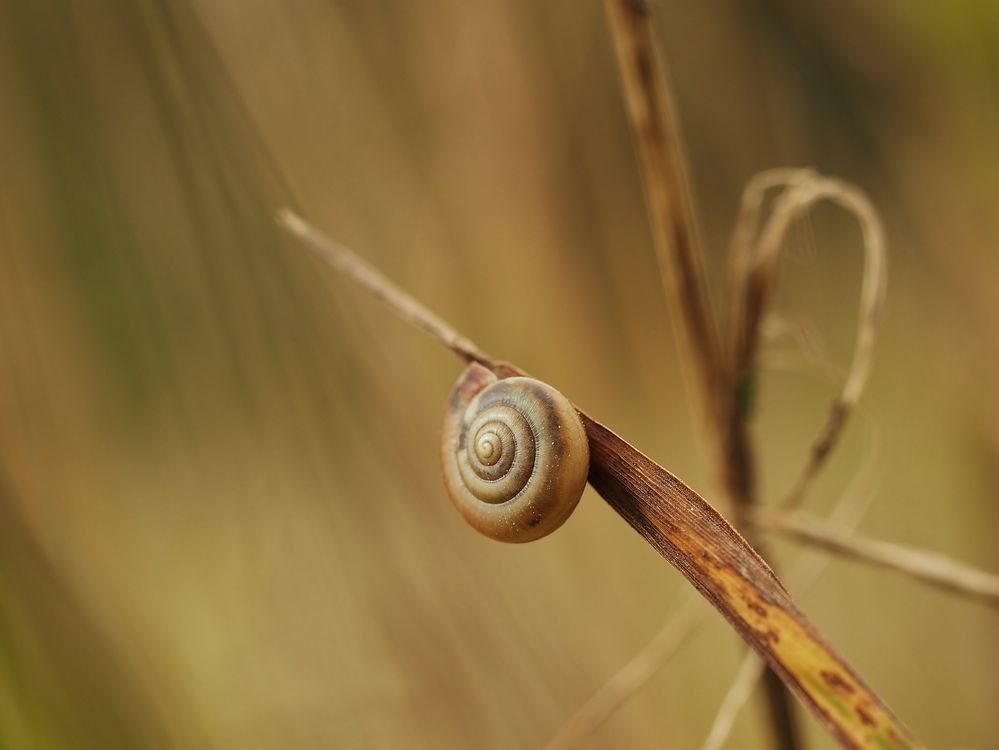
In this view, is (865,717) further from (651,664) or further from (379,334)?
(379,334)

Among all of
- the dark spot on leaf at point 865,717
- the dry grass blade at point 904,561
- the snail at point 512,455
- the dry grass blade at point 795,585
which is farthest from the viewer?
the dry grass blade at point 795,585

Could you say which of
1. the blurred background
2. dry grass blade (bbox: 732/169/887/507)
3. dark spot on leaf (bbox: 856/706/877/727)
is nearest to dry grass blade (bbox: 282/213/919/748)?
dark spot on leaf (bbox: 856/706/877/727)

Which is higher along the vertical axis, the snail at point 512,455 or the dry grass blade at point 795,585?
the snail at point 512,455

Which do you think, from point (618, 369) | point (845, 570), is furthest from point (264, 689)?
point (845, 570)

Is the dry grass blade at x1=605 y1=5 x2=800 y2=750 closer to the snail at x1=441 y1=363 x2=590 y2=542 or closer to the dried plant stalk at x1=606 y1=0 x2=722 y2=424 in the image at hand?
the dried plant stalk at x1=606 y1=0 x2=722 y2=424

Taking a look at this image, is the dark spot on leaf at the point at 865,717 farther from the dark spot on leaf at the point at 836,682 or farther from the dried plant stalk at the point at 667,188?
the dried plant stalk at the point at 667,188

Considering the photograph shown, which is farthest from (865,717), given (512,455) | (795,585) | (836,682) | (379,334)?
(795,585)

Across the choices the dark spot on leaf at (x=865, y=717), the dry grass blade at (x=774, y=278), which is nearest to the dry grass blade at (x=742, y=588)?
the dark spot on leaf at (x=865, y=717)
